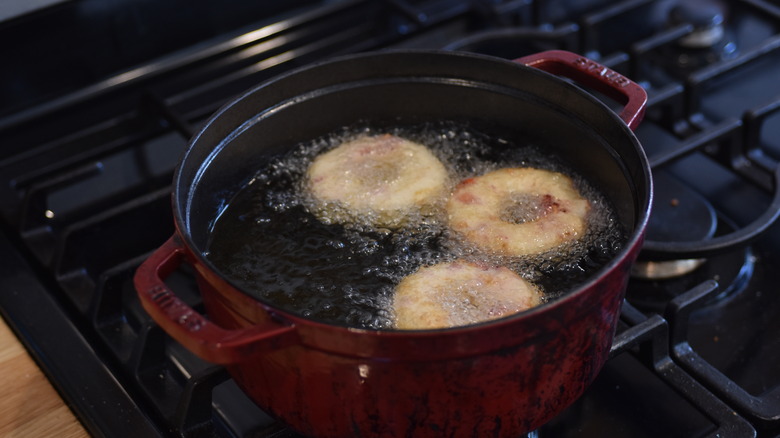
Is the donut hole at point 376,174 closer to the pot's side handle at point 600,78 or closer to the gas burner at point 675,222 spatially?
the pot's side handle at point 600,78

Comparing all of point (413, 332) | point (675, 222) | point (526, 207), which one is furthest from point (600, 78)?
point (413, 332)

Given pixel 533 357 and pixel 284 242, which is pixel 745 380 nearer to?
pixel 533 357

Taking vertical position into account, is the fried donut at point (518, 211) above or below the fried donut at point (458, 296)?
above

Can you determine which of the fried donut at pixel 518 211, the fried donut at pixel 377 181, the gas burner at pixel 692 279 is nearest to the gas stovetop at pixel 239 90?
the gas burner at pixel 692 279

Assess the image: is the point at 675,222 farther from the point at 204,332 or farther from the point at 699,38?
the point at 204,332

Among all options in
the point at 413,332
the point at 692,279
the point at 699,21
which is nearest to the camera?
the point at 413,332
